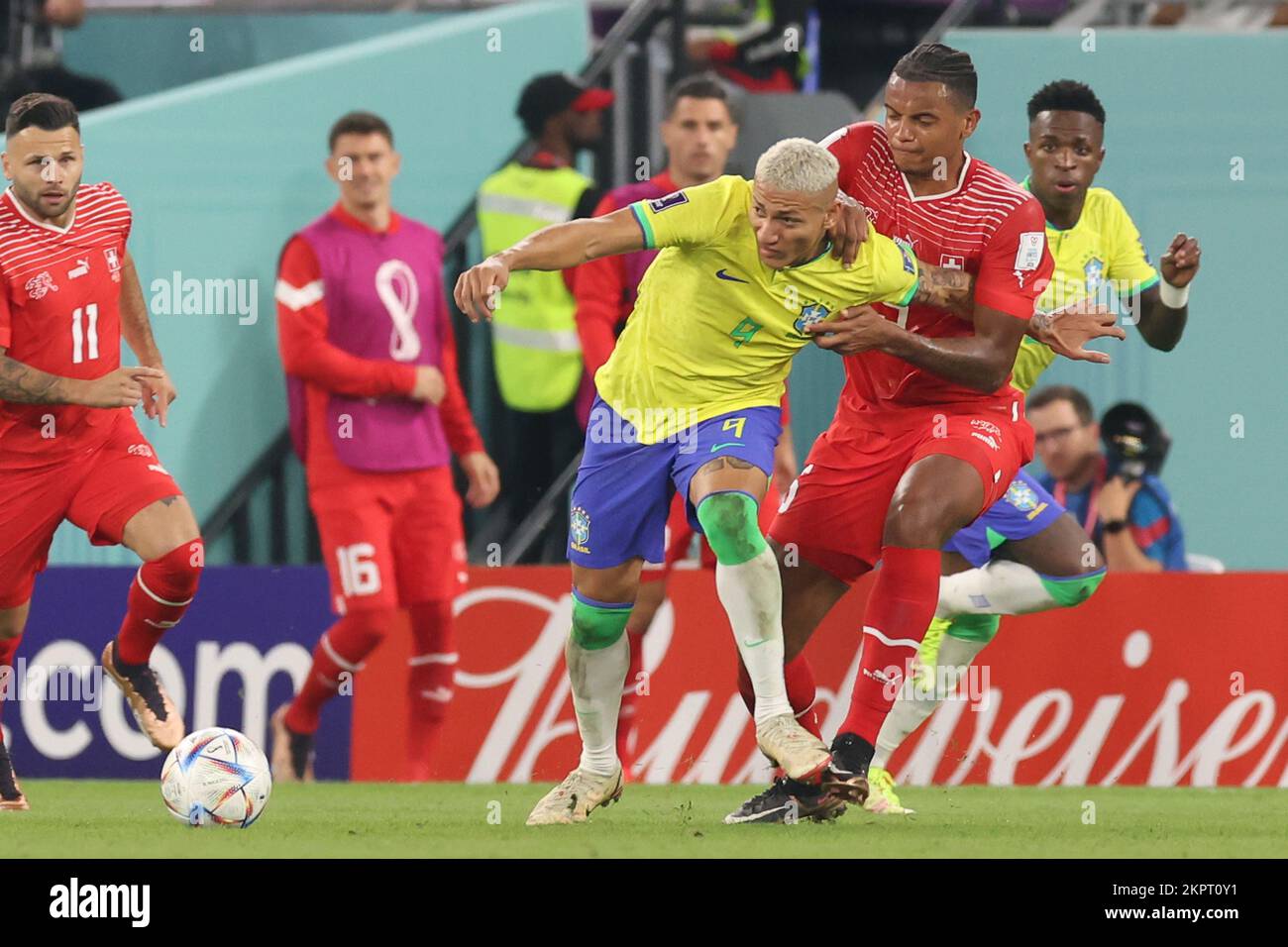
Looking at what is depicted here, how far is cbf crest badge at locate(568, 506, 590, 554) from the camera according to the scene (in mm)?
7191

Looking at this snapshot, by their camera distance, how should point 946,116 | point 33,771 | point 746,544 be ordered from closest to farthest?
point 746,544, point 946,116, point 33,771

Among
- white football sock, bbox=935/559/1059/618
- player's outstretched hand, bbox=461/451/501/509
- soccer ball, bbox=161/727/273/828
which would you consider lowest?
soccer ball, bbox=161/727/273/828

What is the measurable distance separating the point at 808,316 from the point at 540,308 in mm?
3745

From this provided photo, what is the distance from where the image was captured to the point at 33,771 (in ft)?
32.6

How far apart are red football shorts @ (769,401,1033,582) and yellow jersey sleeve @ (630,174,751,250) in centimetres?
101

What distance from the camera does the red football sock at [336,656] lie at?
971 centimetres

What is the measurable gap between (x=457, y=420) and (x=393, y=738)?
55.4 inches

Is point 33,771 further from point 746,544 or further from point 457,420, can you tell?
point 746,544

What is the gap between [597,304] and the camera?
32.0 feet

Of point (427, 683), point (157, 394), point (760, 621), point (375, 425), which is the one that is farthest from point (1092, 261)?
point (157, 394)

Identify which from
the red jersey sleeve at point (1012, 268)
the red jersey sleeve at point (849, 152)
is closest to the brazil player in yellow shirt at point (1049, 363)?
the red jersey sleeve at point (1012, 268)

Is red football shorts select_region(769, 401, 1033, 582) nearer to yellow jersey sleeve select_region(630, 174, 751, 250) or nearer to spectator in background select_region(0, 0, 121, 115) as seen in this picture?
yellow jersey sleeve select_region(630, 174, 751, 250)

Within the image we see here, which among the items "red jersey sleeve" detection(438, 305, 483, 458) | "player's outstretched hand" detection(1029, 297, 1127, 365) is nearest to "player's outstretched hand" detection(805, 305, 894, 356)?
"player's outstretched hand" detection(1029, 297, 1127, 365)
